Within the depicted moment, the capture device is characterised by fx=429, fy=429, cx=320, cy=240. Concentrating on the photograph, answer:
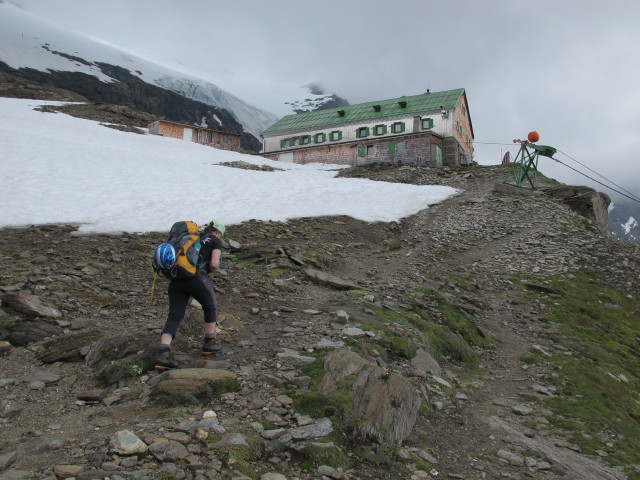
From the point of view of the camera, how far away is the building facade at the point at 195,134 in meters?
54.8

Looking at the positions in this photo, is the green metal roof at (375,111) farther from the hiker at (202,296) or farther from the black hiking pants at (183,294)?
the black hiking pants at (183,294)

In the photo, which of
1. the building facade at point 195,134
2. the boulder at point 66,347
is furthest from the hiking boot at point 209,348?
the building facade at point 195,134

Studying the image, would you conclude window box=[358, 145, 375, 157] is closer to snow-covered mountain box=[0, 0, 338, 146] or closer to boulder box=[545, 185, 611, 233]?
boulder box=[545, 185, 611, 233]

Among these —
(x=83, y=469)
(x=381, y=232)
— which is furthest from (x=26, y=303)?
(x=381, y=232)

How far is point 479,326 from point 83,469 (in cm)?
957

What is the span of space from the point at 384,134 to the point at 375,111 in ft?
16.9

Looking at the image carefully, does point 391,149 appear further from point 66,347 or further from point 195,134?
point 66,347

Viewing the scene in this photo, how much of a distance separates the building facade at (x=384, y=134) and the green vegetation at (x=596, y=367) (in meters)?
38.6

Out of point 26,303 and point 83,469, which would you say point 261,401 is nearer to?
point 83,469

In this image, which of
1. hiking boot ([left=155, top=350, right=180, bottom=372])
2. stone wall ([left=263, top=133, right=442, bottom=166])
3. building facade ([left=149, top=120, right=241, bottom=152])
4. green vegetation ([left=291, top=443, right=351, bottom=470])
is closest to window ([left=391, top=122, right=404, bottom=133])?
stone wall ([left=263, top=133, right=442, bottom=166])

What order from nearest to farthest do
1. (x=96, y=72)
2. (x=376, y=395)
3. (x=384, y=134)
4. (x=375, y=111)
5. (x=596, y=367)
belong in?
(x=376, y=395)
(x=596, y=367)
(x=384, y=134)
(x=375, y=111)
(x=96, y=72)

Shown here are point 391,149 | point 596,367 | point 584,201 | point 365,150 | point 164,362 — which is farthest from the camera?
point 365,150

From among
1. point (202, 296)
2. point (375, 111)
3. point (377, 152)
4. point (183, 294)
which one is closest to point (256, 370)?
point (202, 296)

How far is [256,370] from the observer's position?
20.5 ft
